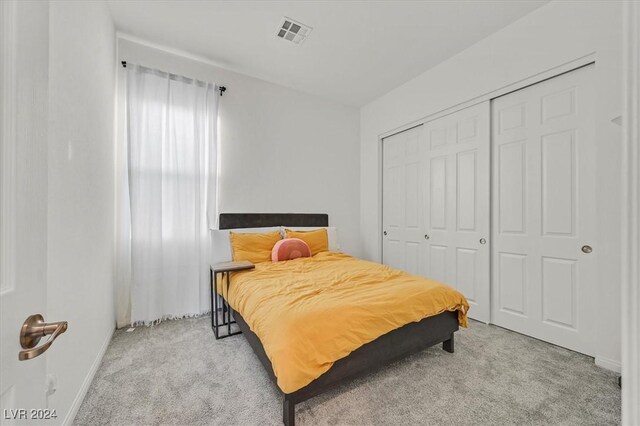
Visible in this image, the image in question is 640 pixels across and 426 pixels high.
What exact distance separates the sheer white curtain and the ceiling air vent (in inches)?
42.2

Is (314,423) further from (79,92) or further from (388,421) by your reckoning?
(79,92)

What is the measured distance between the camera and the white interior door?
0.48 m

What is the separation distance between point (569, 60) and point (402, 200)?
2.14m

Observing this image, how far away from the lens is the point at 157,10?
241 centimetres

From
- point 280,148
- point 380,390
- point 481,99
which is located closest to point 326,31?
point 280,148

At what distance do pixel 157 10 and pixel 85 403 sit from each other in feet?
10.2

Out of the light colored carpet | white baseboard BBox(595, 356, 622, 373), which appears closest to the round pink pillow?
the light colored carpet

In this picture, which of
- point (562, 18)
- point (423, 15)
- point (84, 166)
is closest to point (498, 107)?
point (562, 18)

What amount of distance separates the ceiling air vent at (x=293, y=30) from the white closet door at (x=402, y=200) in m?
1.87

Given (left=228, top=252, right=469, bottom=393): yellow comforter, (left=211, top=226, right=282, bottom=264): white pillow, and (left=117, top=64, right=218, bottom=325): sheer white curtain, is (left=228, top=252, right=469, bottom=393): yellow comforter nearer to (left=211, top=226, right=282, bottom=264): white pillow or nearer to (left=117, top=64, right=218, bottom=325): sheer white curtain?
(left=211, top=226, right=282, bottom=264): white pillow

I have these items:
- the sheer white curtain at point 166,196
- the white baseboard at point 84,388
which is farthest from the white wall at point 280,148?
the white baseboard at point 84,388

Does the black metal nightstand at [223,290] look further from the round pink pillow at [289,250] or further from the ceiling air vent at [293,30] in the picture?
the ceiling air vent at [293,30]

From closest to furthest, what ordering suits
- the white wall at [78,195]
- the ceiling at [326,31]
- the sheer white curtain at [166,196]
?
the white wall at [78,195] < the ceiling at [326,31] < the sheer white curtain at [166,196]

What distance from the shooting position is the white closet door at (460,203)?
110 inches
